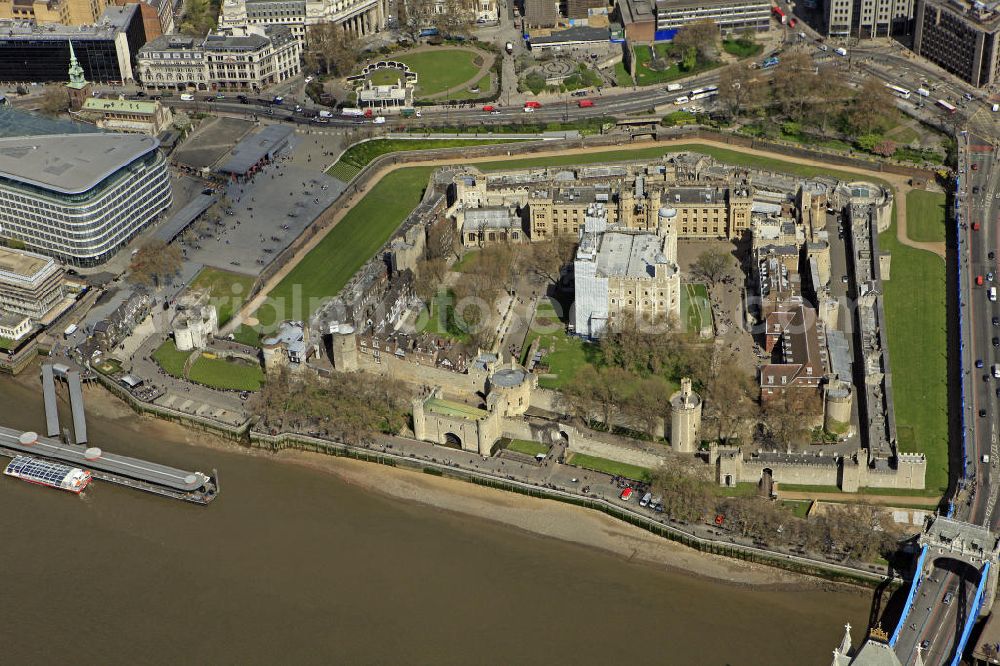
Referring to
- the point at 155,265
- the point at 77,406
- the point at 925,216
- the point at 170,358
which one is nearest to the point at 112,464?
the point at 77,406

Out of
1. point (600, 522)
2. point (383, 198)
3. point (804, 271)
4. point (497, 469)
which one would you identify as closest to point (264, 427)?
point (497, 469)

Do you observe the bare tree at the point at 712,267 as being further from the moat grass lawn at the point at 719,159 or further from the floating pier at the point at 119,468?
the floating pier at the point at 119,468

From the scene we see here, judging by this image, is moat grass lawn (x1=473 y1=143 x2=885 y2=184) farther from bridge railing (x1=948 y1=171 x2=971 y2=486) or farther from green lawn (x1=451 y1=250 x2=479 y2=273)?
green lawn (x1=451 y1=250 x2=479 y2=273)

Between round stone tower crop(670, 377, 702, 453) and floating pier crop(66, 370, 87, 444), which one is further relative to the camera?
floating pier crop(66, 370, 87, 444)

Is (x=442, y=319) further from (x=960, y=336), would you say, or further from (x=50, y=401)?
(x=960, y=336)

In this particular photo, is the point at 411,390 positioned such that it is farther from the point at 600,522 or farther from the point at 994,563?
the point at 994,563

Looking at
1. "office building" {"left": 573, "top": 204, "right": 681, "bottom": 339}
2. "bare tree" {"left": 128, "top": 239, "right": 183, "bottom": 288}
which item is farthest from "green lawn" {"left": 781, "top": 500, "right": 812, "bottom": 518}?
"bare tree" {"left": 128, "top": 239, "right": 183, "bottom": 288}
